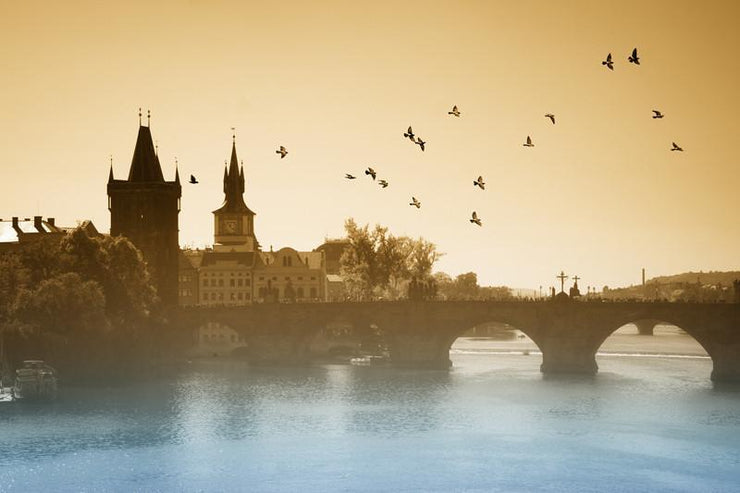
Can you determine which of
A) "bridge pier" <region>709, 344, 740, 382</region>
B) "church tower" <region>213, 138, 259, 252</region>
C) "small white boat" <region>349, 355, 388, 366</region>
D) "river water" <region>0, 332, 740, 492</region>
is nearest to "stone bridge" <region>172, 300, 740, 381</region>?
"bridge pier" <region>709, 344, 740, 382</region>

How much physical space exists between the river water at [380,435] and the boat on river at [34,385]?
1952 mm

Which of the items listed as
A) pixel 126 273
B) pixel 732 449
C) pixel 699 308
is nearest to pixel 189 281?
pixel 126 273

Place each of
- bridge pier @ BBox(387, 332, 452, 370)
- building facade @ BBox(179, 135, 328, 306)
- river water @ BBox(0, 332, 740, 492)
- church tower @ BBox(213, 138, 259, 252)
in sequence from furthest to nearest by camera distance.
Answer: church tower @ BBox(213, 138, 259, 252), building facade @ BBox(179, 135, 328, 306), bridge pier @ BBox(387, 332, 452, 370), river water @ BBox(0, 332, 740, 492)

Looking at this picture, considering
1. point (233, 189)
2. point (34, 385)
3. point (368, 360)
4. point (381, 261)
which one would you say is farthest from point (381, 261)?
point (34, 385)

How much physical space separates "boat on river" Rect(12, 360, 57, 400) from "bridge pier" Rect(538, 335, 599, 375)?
47.1 metres

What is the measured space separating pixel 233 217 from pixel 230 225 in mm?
1257

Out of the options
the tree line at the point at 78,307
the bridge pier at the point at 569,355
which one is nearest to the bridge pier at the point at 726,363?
the bridge pier at the point at 569,355

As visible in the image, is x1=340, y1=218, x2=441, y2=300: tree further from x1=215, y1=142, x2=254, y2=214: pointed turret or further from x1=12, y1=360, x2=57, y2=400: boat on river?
x1=12, y1=360, x2=57, y2=400: boat on river

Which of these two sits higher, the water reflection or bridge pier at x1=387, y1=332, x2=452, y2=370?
bridge pier at x1=387, y1=332, x2=452, y2=370

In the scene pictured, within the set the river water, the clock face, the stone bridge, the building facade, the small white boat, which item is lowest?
the river water

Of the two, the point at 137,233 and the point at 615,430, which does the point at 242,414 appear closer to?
the point at 615,430

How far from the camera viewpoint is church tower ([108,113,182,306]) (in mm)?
133000

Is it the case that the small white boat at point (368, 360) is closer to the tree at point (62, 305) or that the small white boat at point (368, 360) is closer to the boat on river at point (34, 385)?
the tree at point (62, 305)

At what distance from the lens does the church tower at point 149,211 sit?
133 metres
